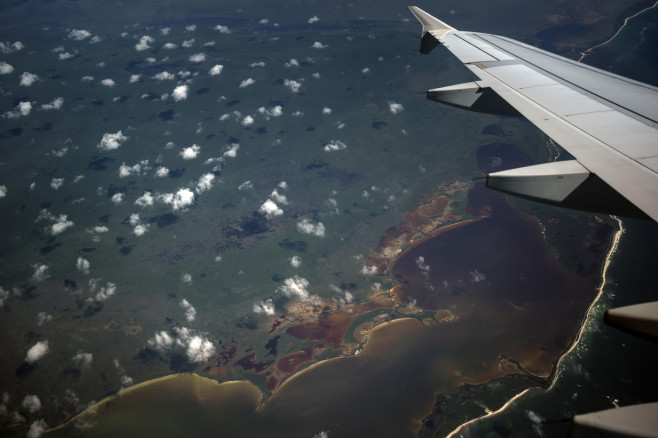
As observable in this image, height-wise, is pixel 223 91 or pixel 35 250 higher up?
pixel 223 91

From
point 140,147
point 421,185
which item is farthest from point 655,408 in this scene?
point 140,147

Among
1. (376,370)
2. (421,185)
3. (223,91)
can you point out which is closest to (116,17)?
(223,91)

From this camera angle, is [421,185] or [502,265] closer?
[502,265]

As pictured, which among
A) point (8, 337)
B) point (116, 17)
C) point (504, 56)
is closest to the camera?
point (504, 56)

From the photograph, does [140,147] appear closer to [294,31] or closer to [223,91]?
[223,91]

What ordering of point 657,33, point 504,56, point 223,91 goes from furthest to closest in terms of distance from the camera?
point 223,91 → point 657,33 → point 504,56

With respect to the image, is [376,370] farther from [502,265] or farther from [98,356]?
[98,356]

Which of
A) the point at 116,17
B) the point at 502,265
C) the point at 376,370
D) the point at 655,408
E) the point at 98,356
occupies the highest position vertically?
the point at 655,408
